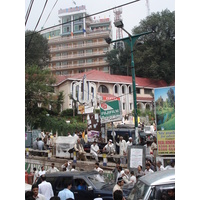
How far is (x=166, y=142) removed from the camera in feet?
23.9

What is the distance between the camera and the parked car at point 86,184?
19.6 ft

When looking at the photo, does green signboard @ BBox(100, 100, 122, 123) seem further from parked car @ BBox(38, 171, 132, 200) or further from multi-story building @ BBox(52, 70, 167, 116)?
multi-story building @ BBox(52, 70, 167, 116)

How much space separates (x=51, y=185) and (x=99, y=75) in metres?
18.7

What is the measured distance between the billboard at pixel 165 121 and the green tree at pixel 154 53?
475 cm

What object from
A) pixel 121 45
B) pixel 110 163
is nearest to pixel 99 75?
pixel 121 45

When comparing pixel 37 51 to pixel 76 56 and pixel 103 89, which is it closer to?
pixel 76 56

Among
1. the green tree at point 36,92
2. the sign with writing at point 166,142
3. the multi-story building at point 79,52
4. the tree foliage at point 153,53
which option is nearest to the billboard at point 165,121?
the sign with writing at point 166,142

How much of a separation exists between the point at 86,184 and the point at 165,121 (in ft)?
8.35

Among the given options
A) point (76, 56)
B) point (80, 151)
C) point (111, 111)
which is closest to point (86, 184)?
point (111, 111)

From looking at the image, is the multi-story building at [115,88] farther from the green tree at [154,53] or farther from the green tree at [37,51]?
the green tree at [37,51]

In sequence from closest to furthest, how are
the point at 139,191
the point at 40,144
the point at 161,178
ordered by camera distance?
1. the point at 161,178
2. the point at 139,191
3. the point at 40,144

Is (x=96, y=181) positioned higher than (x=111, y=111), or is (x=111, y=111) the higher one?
(x=111, y=111)
